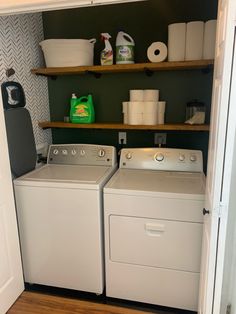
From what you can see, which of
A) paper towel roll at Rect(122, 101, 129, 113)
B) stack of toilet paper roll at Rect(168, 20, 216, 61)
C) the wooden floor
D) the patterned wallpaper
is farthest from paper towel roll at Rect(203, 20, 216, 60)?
the wooden floor

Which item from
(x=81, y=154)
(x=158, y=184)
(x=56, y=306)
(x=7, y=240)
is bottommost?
(x=56, y=306)

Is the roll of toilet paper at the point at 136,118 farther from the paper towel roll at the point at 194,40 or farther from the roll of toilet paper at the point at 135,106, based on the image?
the paper towel roll at the point at 194,40

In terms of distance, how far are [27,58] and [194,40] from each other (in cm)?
135

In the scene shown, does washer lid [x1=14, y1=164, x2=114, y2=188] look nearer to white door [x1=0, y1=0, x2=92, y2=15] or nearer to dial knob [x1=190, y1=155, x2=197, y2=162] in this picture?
dial knob [x1=190, y1=155, x2=197, y2=162]

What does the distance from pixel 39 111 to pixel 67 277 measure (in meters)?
1.44

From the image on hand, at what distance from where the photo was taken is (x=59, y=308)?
1.96 metres

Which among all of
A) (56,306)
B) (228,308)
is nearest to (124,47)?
(228,308)

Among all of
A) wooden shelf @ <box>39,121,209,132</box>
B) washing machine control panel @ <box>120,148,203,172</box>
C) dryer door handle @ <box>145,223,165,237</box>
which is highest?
wooden shelf @ <box>39,121,209,132</box>

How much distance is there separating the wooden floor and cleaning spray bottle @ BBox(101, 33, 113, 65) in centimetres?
191

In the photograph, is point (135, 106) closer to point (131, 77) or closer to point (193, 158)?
point (131, 77)

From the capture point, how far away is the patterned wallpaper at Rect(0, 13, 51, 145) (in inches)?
76.8

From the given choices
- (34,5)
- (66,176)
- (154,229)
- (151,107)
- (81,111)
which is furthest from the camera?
(81,111)

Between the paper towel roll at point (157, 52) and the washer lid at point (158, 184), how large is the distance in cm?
90

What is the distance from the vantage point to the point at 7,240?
1892 mm
